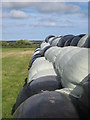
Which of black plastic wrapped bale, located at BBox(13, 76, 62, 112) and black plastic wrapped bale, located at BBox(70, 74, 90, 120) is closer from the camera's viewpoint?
black plastic wrapped bale, located at BBox(70, 74, 90, 120)

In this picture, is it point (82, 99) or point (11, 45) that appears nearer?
point (82, 99)

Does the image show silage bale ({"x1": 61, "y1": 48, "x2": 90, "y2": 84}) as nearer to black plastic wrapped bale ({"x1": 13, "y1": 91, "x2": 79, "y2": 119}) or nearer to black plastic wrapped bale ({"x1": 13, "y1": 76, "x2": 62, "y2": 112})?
black plastic wrapped bale ({"x1": 13, "y1": 76, "x2": 62, "y2": 112})

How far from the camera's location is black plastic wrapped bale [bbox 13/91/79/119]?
1832 millimetres

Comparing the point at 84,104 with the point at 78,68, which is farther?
the point at 78,68

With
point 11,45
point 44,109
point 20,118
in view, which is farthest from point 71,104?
point 11,45

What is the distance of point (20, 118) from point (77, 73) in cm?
89

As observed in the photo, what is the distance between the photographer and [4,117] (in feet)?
14.1

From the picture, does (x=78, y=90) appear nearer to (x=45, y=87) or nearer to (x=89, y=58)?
(x=89, y=58)

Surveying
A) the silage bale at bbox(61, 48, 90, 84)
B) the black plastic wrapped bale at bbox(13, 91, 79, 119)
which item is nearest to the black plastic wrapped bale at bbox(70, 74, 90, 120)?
the black plastic wrapped bale at bbox(13, 91, 79, 119)

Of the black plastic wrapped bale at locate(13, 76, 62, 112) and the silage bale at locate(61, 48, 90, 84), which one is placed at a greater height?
the silage bale at locate(61, 48, 90, 84)

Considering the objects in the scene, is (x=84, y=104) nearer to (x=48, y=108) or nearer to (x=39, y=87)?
(x=48, y=108)

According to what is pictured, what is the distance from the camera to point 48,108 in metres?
1.86

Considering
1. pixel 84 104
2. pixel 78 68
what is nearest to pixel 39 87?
pixel 78 68

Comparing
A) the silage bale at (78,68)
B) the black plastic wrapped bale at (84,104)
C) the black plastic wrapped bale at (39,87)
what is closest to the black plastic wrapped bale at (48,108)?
the black plastic wrapped bale at (84,104)
